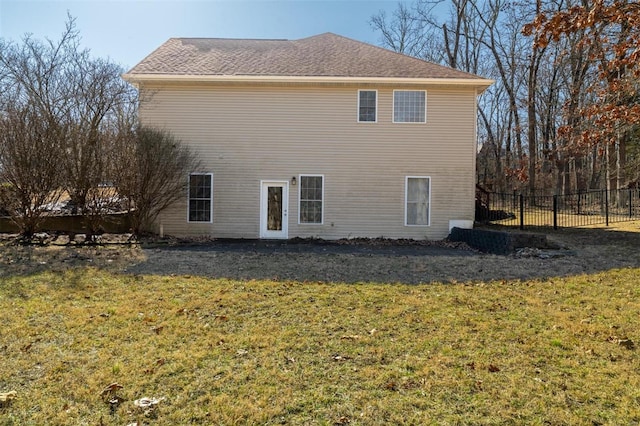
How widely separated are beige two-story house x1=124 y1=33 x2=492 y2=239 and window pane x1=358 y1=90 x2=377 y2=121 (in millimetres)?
31

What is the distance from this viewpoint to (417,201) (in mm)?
12281

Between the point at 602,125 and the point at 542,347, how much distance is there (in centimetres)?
562

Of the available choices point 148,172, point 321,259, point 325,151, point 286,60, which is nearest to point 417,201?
point 325,151

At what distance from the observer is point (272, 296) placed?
550 centimetres

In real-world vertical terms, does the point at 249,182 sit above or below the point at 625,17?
below

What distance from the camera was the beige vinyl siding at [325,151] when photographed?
12102 mm

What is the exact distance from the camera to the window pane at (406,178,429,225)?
12258 mm

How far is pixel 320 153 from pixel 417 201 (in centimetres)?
340

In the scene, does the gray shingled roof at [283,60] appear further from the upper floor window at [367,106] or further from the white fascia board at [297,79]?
the upper floor window at [367,106]

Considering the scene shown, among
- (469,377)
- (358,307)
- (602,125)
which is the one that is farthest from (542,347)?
(602,125)

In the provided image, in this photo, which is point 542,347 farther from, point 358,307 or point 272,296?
point 272,296

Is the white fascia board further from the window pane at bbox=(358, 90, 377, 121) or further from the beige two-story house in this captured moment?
the window pane at bbox=(358, 90, 377, 121)

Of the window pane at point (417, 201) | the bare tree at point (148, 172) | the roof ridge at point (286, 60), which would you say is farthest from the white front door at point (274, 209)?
the window pane at point (417, 201)

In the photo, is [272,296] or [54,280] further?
[54,280]
